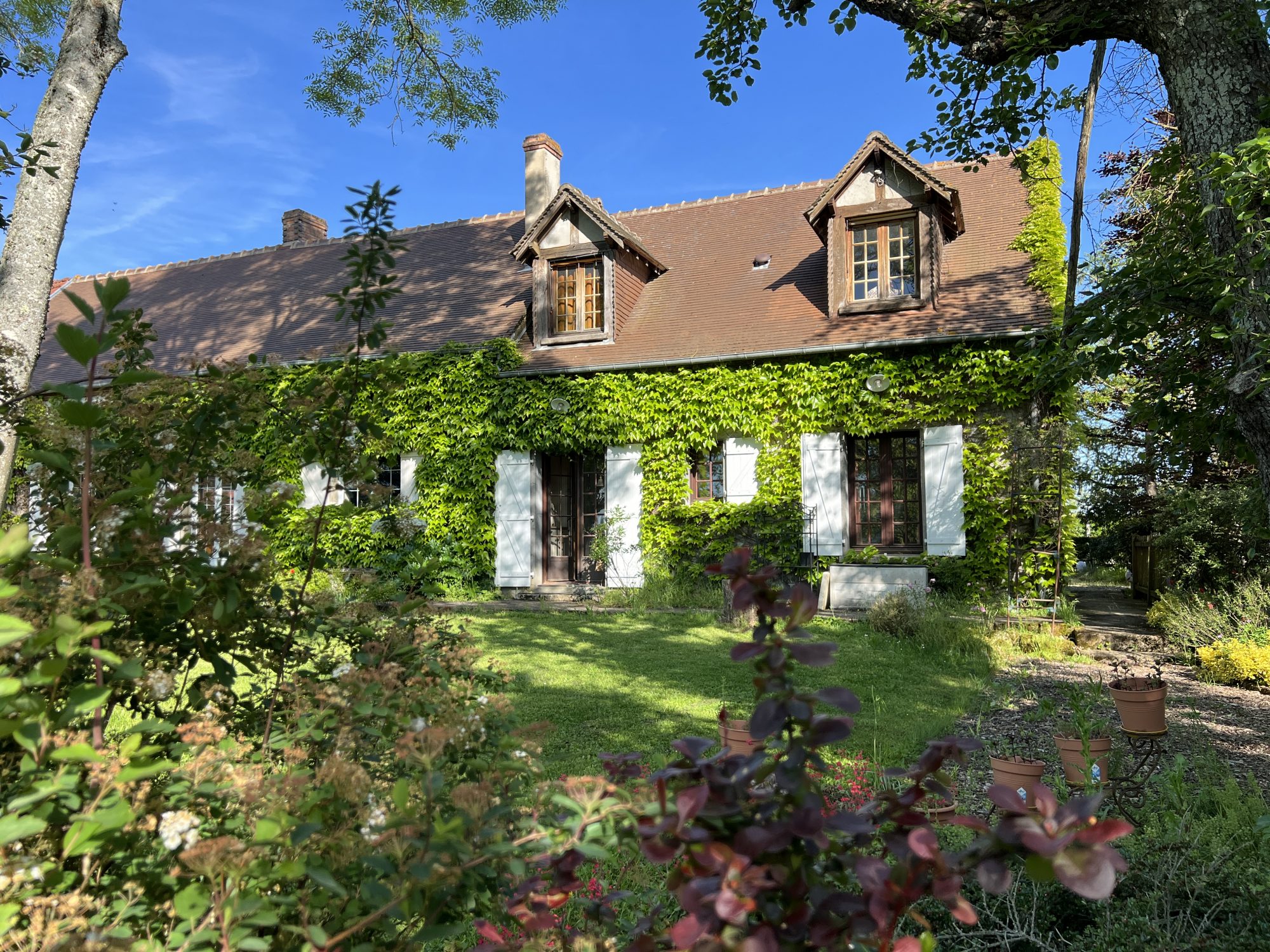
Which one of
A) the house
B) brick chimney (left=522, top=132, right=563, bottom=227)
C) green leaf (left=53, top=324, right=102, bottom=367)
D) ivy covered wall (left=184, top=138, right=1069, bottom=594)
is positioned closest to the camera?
green leaf (left=53, top=324, right=102, bottom=367)

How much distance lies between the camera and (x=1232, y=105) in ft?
11.8

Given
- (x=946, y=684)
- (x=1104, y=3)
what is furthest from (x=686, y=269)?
(x=1104, y=3)

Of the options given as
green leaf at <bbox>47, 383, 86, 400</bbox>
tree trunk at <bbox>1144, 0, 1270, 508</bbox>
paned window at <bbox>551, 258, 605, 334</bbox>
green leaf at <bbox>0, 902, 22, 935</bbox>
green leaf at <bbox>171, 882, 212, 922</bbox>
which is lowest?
green leaf at <bbox>171, 882, 212, 922</bbox>

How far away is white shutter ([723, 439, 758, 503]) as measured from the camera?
1164 cm

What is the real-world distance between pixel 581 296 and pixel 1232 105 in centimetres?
1039

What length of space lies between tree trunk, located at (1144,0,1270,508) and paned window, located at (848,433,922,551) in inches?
297

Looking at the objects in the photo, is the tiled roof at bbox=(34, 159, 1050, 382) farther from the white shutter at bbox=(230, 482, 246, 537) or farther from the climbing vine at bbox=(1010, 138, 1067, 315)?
the white shutter at bbox=(230, 482, 246, 537)

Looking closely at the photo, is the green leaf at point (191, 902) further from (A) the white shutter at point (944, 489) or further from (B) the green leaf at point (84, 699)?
(A) the white shutter at point (944, 489)


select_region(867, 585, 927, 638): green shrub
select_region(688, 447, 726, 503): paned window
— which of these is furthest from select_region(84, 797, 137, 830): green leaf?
select_region(688, 447, 726, 503): paned window

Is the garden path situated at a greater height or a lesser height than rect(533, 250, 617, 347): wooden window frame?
lesser

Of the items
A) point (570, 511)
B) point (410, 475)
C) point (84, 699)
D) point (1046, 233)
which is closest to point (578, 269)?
point (570, 511)

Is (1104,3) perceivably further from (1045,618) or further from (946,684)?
(1045,618)

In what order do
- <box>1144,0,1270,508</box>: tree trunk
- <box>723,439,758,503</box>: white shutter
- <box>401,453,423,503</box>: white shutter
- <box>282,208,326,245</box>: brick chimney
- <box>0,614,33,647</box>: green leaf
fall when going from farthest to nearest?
<box>282,208,326,245</box>: brick chimney < <box>401,453,423,503</box>: white shutter < <box>723,439,758,503</box>: white shutter < <box>1144,0,1270,508</box>: tree trunk < <box>0,614,33,647</box>: green leaf

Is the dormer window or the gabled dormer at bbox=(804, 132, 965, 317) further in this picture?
the dormer window
